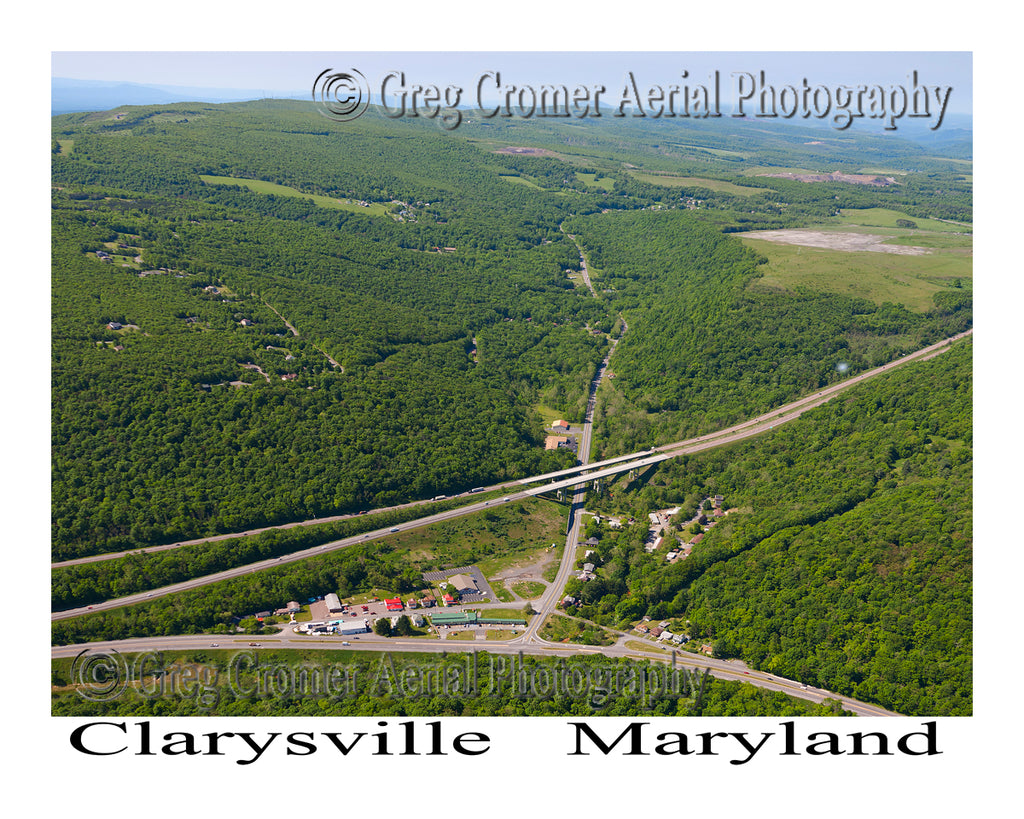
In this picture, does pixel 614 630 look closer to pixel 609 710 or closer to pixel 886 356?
pixel 609 710

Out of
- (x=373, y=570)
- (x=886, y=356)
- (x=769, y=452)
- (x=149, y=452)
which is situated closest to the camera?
(x=373, y=570)

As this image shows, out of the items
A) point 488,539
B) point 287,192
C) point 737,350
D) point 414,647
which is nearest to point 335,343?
point 488,539

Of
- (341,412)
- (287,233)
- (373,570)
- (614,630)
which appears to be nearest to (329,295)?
(287,233)

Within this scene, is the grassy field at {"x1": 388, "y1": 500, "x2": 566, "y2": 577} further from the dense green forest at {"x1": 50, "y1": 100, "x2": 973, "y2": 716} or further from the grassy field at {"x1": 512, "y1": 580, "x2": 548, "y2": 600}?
the dense green forest at {"x1": 50, "y1": 100, "x2": 973, "y2": 716}

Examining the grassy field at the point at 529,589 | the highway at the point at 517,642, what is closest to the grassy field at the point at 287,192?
the highway at the point at 517,642

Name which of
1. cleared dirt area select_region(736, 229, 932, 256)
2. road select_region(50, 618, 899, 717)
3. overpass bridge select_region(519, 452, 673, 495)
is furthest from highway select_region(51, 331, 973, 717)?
cleared dirt area select_region(736, 229, 932, 256)

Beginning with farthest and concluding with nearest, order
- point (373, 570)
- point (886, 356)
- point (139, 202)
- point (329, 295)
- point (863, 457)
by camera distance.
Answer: point (139, 202) < point (329, 295) < point (886, 356) < point (863, 457) < point (373, 570)

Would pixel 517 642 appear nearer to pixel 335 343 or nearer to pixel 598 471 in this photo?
pixel 598 471

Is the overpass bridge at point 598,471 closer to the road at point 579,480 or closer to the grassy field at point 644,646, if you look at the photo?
the road at point 579,480
